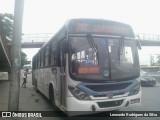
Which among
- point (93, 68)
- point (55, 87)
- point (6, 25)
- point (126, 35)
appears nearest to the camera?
point (93, 68)

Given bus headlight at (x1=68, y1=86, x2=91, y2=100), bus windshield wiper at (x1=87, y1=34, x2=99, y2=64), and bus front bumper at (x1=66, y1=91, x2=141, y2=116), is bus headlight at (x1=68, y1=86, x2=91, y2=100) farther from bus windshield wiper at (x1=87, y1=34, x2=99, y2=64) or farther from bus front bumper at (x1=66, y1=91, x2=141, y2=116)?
bus windshield wiper at (x1=87, y1=34, x2=99, y2=64)

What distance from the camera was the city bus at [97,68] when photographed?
7824 mm

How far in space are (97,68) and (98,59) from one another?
263 mm

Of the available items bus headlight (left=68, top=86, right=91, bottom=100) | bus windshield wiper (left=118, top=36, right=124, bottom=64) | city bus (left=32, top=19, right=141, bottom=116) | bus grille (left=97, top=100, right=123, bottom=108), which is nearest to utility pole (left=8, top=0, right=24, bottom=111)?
city bus (left=32, top=19, right=141, bottom=116)

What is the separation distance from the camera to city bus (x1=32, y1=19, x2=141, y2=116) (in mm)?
7824

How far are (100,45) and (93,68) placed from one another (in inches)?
28.5

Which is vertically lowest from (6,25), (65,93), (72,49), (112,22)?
(65,93)

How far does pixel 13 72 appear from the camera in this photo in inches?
401

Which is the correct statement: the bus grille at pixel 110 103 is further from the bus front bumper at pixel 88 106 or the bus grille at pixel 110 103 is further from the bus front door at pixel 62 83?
Result: the bus front door at pixel 62 83

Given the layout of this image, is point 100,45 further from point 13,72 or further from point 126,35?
point 13,72

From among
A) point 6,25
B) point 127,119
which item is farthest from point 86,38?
point 6,25

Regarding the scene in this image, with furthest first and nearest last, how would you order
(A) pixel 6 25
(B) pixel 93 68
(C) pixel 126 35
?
1. (A) pixel 6 25
2. (C) pixel 126 35
3. (B) pixel 93 68

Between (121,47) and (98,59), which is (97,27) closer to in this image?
(121,47)

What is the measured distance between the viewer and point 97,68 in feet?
26.2
